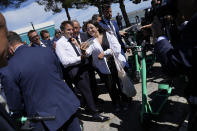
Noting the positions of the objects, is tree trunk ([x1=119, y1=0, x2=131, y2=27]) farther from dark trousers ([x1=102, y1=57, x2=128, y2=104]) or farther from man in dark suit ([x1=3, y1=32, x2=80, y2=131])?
man in dark suit ([x1=3, y1=32, x2=80, y2=131])

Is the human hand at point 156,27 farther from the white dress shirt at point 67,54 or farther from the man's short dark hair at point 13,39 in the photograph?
the white dress shirt at point 67,54

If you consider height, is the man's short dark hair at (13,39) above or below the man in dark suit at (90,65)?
above

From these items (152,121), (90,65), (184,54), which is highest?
(184,54)

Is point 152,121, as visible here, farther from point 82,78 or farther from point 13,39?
point 13,39

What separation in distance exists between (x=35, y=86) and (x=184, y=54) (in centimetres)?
144

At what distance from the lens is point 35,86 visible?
2051 mm

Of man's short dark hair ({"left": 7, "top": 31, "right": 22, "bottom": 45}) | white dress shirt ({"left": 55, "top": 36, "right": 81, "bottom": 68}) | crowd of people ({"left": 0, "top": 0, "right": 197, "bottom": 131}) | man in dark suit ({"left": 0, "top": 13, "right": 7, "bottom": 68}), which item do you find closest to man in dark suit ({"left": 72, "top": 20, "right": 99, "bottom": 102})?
crowd of people ({"left": 0, "top": 0, "right": 197, "bottom": 131})

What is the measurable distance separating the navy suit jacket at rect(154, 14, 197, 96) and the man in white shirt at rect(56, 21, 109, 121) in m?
2.19

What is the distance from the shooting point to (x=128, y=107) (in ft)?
13.5

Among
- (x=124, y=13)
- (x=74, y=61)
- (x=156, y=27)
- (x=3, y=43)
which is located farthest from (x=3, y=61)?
(x=124, y=13)

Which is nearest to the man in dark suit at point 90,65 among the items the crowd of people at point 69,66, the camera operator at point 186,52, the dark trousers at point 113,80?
the crowd of people at point 69,66

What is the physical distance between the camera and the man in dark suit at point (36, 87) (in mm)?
2016

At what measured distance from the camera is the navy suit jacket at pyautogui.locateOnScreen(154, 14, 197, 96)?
1.33 m

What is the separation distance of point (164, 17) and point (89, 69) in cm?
250
